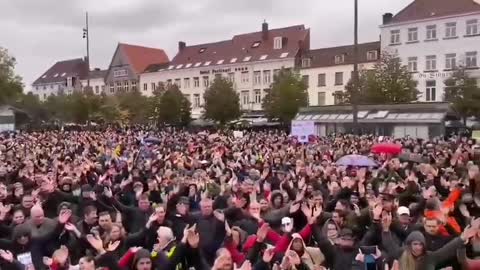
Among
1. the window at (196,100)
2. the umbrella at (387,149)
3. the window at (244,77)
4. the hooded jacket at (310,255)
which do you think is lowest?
the hooded jacket at (310,255)

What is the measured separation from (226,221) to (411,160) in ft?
29.3

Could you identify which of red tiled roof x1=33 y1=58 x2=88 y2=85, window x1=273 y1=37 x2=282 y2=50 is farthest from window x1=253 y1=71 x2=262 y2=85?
red tiled roof x1=33 y1=58 x2=88 y2=85

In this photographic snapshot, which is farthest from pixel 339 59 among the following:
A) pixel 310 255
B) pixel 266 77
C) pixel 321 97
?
pixel 310 255

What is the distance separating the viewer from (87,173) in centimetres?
1329

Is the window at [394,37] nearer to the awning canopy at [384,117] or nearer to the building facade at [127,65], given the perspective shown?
the awning canopy at [384,117]

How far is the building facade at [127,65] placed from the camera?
84631 mm

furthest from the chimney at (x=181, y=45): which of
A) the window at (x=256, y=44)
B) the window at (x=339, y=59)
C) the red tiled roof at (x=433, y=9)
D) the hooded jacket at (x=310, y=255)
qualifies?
the hooded jacket at (x=310, y=255)

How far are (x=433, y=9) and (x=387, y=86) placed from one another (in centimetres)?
1216

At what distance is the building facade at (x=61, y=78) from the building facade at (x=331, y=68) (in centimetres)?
4233

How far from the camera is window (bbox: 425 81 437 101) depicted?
5312cm

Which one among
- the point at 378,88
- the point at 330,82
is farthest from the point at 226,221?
the point at 330,82

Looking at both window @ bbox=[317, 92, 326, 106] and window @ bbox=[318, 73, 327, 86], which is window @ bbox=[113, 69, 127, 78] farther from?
window @ bbox=[317, 92, 326, 106]

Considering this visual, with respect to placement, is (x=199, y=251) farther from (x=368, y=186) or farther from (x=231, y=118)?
(x=231, y=118)

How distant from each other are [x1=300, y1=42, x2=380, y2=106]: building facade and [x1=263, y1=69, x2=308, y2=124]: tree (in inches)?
210
